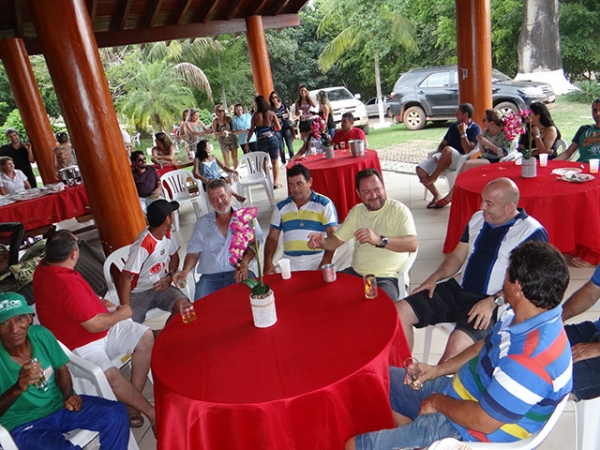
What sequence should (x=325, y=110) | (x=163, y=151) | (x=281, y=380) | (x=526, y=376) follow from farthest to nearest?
(x=325, y=110)
(x=163, y=151)
(x=281, y=380)
(x=526, y=376)

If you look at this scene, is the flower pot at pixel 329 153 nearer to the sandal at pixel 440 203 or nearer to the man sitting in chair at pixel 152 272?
the sandal at pixel 440 203

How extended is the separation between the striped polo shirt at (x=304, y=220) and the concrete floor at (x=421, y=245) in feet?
Answer: 0.92

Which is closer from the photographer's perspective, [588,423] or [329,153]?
[588,423]

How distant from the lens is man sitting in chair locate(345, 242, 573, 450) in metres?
1.37

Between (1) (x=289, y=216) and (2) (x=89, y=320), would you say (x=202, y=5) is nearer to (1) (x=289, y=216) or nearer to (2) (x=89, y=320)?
(1) (x=289, y=216)

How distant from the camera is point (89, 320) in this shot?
2.29 meters

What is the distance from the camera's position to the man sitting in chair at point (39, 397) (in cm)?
188

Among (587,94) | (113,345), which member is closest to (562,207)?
(113,345)

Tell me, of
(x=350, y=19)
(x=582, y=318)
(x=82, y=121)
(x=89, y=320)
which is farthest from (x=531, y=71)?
(x=89, y=320)

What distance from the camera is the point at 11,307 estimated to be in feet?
6.36

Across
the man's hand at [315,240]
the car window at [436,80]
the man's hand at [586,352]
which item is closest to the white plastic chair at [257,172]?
the man's hand at [315,240]

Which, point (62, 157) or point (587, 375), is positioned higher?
point (62, 157)

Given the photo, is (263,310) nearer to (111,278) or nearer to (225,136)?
(111,278)

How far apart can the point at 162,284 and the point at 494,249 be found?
216 cm
